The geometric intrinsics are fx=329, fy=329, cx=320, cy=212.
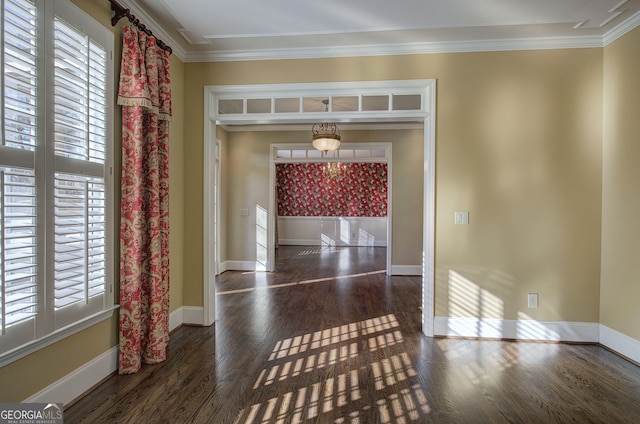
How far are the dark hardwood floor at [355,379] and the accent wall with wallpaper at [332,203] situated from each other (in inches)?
249

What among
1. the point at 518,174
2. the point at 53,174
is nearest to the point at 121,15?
the point at 53,174

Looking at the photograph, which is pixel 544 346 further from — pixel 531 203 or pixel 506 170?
pixel 506 170

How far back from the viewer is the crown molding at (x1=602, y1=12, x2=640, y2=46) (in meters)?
2.71

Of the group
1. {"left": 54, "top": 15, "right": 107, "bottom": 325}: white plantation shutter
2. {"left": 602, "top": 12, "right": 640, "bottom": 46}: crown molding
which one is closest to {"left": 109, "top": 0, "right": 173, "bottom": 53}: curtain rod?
{"left": 54, "top": 15, "right": 107, "bottom": 325}: white plantation shutter

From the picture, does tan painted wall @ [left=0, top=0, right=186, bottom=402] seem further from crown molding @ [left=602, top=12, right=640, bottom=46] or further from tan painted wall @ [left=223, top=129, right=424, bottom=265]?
crown molding @ [left=602, top=12, right=640, bottom=46]

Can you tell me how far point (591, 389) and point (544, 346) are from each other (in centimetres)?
71

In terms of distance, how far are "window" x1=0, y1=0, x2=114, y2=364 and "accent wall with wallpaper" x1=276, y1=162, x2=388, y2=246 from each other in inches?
310

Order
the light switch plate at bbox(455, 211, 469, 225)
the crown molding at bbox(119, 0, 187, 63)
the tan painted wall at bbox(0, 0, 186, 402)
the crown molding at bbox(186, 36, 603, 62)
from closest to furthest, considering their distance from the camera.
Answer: the tan painted wall at bbox(0, 0, 186, 402) → the crown molding at bbox(119, 0, 187, 63) → the crown molding at bbox(186, 36, 603, 62) → the light switch plate at bbox(455, 211, 469, 225)

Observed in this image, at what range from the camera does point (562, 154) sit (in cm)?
309

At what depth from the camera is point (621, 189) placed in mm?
2871

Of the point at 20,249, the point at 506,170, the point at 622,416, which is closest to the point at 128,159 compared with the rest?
the point at 20,249

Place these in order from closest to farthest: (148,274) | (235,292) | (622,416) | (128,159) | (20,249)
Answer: (20,249), (622,416), (128,159), (148,274), (235,292)

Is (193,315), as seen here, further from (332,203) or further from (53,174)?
(332,203)

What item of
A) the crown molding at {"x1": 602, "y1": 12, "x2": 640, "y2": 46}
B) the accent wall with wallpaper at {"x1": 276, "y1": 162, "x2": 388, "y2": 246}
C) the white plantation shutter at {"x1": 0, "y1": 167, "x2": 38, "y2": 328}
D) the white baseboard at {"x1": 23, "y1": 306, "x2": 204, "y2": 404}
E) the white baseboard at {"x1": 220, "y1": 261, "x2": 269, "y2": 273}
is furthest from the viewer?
the accent wall with wallpaper at {"x1": 276, "y1": 162, "x2": 388, "y2": 246}
